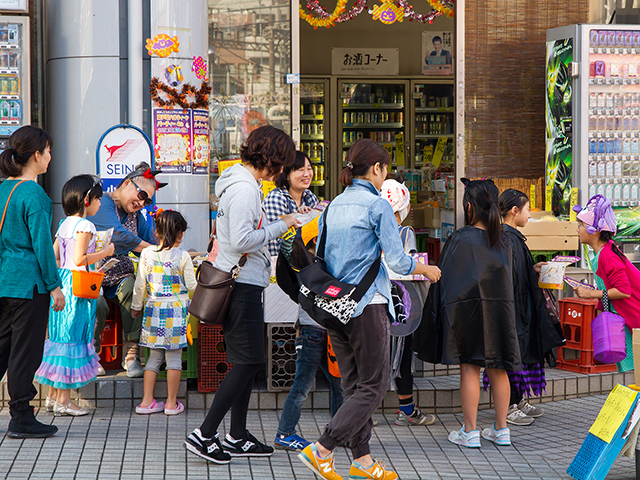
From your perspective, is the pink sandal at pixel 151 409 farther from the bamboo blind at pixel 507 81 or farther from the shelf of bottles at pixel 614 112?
the shelf of bottles at pixel 614 112

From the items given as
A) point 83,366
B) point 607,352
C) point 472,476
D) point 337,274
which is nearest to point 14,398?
point 83,366

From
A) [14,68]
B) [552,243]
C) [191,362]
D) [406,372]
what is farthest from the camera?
[552,243]

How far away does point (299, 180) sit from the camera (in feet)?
17.2

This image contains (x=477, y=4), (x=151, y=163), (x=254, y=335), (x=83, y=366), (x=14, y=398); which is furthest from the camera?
(x=477, y=4)

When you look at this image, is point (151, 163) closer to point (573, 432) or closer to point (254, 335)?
point (254, 335)

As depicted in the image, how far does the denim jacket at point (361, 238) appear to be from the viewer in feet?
12.8

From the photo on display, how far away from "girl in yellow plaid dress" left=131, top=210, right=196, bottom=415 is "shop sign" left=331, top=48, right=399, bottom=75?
24.3ft

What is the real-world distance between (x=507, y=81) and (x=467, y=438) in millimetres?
5324

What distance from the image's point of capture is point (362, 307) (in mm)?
3914

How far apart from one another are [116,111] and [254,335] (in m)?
3.76

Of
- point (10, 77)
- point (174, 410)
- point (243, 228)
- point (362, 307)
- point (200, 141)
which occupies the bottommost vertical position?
point (174, 410)

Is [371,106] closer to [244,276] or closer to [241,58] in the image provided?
[241,58]

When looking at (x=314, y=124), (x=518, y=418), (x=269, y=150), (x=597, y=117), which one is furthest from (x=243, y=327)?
(x=314, y=124)

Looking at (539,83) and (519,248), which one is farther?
(539,83)
